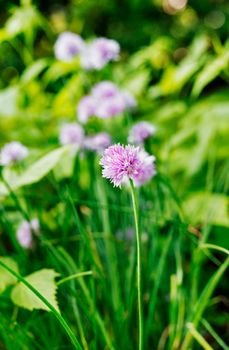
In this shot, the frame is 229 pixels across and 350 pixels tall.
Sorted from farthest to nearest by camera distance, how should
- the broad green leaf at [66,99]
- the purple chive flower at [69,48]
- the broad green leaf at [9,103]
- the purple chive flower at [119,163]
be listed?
the broad green leaf at [66,99], the broad green leaf at [9,103], the purple chive flower at [69,48], the purple chive flower at [119,163]

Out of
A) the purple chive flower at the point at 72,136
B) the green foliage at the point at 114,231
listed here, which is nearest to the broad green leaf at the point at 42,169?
the green foliage at the point at 114,231

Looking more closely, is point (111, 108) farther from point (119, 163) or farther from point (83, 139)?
point (119, 163)

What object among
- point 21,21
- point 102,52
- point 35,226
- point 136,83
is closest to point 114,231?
point 35,226

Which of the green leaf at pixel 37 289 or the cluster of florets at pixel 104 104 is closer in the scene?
the green leaf at pixel 37 289

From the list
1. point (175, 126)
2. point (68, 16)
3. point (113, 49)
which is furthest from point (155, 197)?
point (68, 16)

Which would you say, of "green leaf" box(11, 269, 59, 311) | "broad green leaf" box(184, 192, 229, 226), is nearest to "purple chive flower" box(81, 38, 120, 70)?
"broad green leaf" box(184, 192, 229, 226)

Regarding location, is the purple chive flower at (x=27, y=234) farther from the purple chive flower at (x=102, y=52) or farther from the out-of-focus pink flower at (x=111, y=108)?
the purple chive flower at (x=102, y=52)
